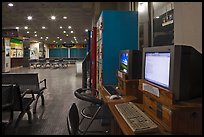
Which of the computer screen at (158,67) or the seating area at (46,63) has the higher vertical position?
the computer screen at (158,67)

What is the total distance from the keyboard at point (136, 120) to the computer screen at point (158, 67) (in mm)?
292

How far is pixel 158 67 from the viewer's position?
68.7 inches

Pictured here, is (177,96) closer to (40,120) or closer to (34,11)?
(40,120)

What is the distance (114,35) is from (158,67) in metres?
2.13

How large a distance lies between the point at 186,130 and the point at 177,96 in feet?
0.73

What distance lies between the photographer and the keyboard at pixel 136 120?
1.42 metres

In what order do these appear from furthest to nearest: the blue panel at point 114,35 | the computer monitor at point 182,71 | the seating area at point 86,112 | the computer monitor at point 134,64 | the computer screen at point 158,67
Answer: the blue panel at point 114,35, the computer monitor at point 134,64, the seating area at point 86,112, the computer screen at point 158,67, the computer monitor at point 182,71

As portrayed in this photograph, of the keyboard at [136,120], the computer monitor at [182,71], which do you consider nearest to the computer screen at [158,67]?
the computer monitor at [182,71]

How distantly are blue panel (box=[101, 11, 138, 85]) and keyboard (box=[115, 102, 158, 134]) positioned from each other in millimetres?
1801

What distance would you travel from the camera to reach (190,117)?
1369mm

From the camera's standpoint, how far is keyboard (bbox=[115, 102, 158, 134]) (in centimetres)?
142

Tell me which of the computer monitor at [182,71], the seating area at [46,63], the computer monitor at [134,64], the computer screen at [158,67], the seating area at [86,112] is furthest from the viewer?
the seating area at [46,63]

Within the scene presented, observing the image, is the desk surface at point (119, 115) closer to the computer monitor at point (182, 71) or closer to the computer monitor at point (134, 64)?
the computer monitor at point (134, 64)

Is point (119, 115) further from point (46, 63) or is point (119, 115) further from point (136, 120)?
point (46, 63)
